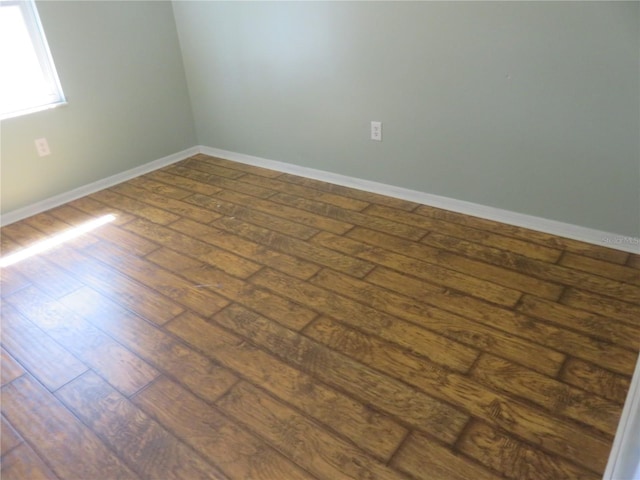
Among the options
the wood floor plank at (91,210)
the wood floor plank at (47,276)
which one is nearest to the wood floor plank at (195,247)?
the wood floor plank at (91,210)

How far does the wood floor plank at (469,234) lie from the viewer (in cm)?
216

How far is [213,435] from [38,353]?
2.75 ft

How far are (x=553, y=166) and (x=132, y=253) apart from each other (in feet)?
6.79

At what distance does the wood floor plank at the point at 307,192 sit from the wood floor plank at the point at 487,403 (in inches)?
43.9

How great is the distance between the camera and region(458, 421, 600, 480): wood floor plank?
1.24 metres

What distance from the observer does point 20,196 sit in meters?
2.79

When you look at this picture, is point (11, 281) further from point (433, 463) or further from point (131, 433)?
point (433, 463)

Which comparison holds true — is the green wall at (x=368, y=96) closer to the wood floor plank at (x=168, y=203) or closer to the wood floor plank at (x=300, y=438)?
the wood floor plank at (x=168, y=203)

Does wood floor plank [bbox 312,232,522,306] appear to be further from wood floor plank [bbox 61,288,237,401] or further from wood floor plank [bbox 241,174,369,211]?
wood floor plank [bbox 61,288,237,401]

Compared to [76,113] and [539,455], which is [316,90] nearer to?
[76,113]

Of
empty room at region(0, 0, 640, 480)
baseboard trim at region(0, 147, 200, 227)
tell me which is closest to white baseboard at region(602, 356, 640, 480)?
empty room at region(0, 0, 640, 480)

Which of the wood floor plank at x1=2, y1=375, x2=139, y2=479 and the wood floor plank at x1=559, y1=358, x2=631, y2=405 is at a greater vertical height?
the wood floor plank at x1=2, y1=375, x2=139, y2=479

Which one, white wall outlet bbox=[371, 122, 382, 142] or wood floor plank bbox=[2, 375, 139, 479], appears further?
white wall outlet bbox=[371, 122, 382, 142]

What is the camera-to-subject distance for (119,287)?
212 cm
